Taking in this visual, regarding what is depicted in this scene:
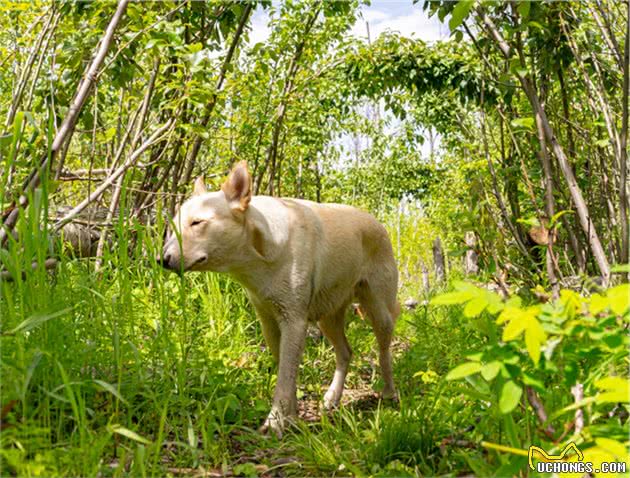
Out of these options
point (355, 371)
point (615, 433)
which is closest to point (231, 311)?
point (355, 371)

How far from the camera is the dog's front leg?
331cm

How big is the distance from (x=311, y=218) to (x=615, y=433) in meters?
2.42

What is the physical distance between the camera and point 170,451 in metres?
2.60

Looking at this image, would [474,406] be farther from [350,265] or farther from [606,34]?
[606,34]

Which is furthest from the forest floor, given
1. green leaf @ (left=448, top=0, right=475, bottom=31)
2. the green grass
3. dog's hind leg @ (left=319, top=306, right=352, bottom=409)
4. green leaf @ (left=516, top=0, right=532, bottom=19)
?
green leaf @ (left=516, top=0, right=532, bottom=19)

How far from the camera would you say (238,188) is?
3.50 m

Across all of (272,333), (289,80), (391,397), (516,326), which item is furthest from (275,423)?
(289,80)

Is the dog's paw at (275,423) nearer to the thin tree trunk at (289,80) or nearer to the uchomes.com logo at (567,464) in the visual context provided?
the uchomes.com logo at (567,464)

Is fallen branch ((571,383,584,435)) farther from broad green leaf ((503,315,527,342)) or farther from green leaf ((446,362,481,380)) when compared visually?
broad green leaf ((503,315,527,342))

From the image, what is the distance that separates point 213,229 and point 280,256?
0.44 metres

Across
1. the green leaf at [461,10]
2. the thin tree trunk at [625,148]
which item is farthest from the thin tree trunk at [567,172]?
the green leaf at [461,10]

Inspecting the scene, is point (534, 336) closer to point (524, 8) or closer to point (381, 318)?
point (524, 8)

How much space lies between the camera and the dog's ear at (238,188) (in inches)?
137

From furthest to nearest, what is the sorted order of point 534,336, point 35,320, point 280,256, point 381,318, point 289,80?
point 289,80 → point 381,318 → point 280,256 → point 35,320 → point 534,336
